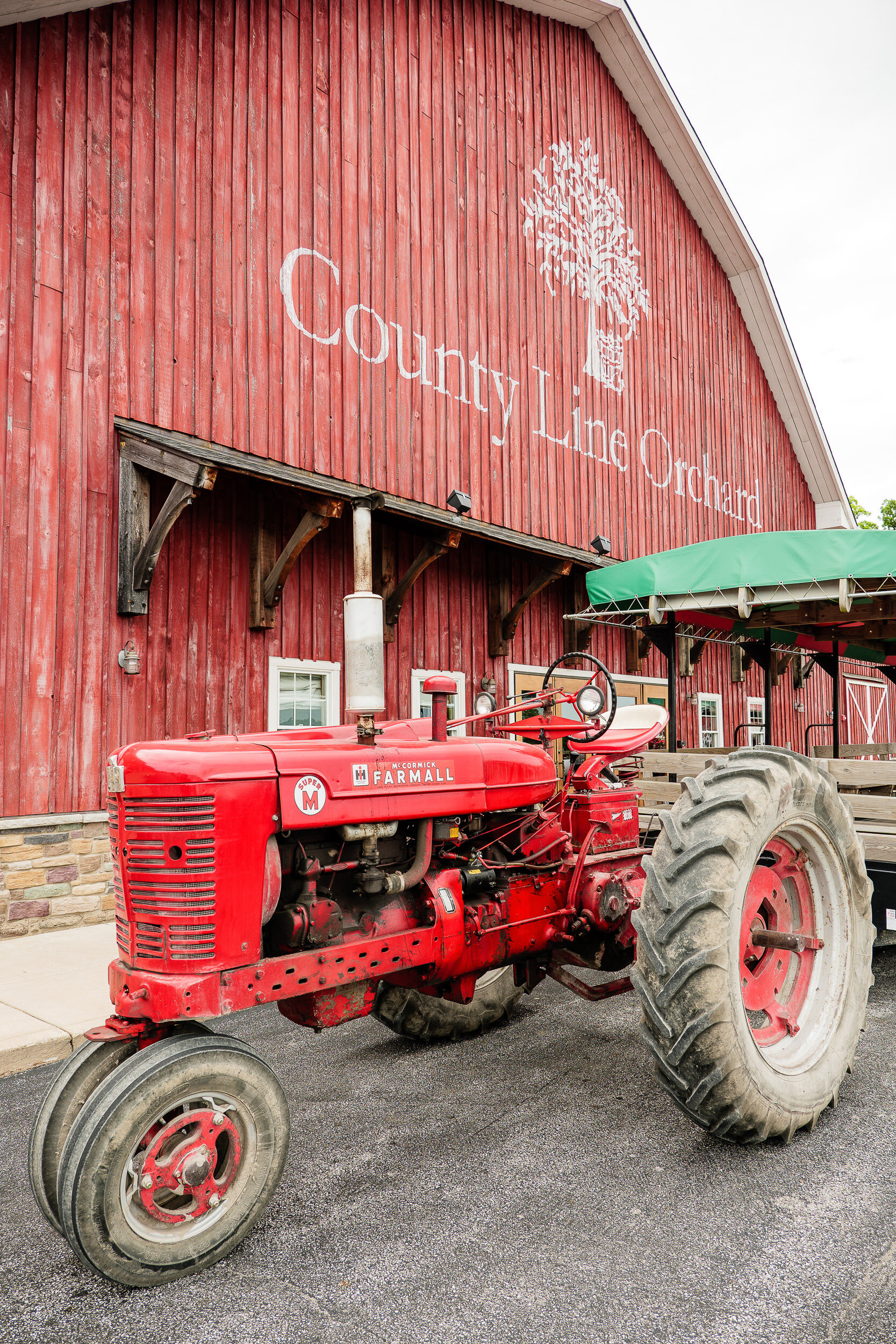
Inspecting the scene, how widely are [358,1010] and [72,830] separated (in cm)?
422

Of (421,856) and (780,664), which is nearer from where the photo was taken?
(421,856)

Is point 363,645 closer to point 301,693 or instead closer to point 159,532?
point 159,532

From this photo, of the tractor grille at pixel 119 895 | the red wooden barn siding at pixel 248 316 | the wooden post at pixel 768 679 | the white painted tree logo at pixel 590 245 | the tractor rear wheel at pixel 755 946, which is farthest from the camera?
the white painted tree logo at pixel 590 245

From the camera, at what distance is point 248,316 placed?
24.3 feet

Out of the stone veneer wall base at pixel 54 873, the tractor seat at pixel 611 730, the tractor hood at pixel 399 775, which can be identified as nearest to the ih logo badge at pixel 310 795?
the tractor hood at pixel 399 775

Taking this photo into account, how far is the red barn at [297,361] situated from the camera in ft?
20.5

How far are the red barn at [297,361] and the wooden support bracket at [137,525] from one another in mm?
23

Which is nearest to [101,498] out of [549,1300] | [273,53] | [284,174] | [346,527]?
[346,527]

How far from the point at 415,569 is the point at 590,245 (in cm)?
591

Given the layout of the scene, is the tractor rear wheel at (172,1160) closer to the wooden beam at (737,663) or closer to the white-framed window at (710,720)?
the white-framed window at (710,720)

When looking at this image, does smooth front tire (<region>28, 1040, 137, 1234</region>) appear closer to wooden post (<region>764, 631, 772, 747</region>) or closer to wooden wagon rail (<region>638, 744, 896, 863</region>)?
wooden wagon rail (<region>638, 744, 896, 863</region>)

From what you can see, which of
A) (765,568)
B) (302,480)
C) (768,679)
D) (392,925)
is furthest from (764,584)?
(392,925)

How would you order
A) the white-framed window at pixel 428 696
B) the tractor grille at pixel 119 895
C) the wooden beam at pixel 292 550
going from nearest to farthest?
the tractor grille at pixel 119 895, the wooden beam at pixel 292 550, the white-framed window at pixel 428 696

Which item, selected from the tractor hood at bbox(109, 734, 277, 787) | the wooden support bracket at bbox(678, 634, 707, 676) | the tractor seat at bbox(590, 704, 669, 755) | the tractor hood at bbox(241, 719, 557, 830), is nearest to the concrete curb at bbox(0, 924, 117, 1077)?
the tractor hood at bbox(241, 719, 557, 830)
